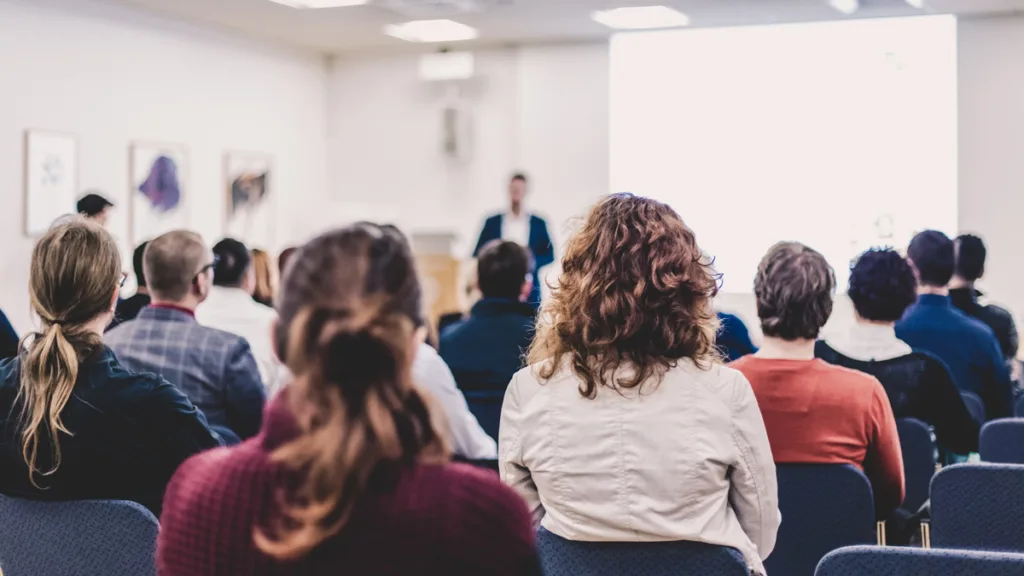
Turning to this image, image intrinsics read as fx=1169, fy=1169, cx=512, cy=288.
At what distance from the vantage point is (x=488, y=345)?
4.07 meters

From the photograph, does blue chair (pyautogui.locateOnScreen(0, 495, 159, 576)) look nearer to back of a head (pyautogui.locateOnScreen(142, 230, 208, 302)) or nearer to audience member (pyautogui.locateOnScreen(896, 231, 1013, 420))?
back of a head (pyautogui.locateOnScreen(142, 230, 208, 302))

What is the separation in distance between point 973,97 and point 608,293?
7.24 metres

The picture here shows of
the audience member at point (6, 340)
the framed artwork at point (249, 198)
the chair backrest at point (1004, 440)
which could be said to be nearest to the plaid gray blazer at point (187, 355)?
the audience member at point (6, 340)

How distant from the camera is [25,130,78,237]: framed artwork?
720 centimetres

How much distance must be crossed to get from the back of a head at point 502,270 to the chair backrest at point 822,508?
1.68 m

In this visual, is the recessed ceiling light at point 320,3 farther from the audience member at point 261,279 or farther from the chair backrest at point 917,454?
A: the chair backrest at point 917,454

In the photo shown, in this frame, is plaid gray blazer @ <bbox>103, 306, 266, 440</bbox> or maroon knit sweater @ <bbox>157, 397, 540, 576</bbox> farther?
plaid gray blazer @ <bbox>103, 306, 266, 440</bbox>

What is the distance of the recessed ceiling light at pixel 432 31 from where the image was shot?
8.90 metres

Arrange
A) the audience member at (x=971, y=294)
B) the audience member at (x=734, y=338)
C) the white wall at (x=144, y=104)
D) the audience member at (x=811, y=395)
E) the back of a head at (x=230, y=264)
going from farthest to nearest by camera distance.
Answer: the white wall at (x=144, y=104) < the audience member at (x=971, y=294) < the audience member at (x=734, y=338) < the back of a head at (x=230, y=264) < the audience member at (x=811, y=395)

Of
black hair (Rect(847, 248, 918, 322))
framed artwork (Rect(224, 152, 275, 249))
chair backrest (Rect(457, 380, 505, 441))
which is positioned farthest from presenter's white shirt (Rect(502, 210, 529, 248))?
black hair (Rect(847, 248, 918, 322))

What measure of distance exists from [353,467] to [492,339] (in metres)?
2.90

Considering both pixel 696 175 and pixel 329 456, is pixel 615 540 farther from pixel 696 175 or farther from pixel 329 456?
pixel 696 175

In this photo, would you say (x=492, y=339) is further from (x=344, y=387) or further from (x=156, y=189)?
Answer: (x=156, y=189)

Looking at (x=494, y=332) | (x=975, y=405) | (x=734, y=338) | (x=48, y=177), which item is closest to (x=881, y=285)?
(x=975, y=405)
